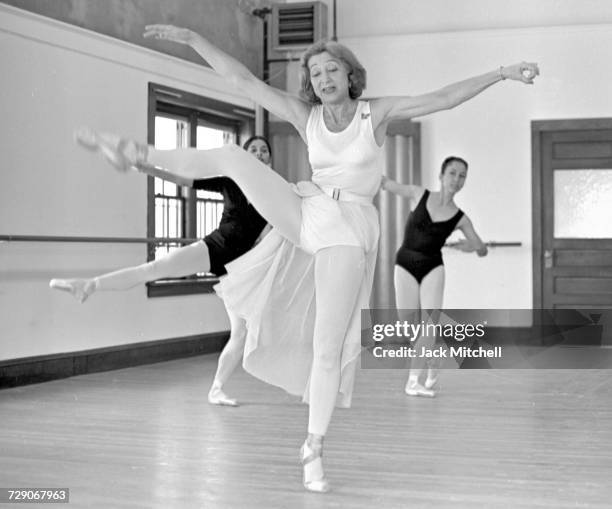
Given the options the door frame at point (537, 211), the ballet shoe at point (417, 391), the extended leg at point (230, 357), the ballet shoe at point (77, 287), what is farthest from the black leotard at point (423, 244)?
the door frame at point (537, 211)

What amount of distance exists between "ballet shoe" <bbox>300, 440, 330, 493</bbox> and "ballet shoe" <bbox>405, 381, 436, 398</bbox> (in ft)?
7.61

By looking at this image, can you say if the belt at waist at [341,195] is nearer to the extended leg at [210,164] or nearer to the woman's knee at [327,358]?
the extended leg at [210,164]

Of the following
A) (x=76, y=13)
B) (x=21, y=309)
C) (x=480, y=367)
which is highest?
(x=76, y=13)

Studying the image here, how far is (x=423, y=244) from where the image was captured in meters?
5.29

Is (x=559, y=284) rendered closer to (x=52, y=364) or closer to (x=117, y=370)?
(x=117, y=370)

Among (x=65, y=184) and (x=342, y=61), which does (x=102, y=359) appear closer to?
(x=65, y=184)

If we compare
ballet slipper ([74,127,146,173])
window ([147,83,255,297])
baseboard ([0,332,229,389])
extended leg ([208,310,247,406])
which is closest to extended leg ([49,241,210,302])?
extended leg ([208,310,247,406])

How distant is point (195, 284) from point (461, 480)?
4.70m

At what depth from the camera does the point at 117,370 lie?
6.55 metres

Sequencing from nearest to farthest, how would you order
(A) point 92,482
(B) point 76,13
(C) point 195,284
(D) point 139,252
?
(A) point 92,482
(B) point 76,13
(D) point 139,252
(C) point 195,284

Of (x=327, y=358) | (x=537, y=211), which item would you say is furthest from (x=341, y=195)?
(x=537, y=211)

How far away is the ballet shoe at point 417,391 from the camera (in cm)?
540

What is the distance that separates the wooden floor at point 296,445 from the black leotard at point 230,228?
81 cm

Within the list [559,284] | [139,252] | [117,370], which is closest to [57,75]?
[139,252]
